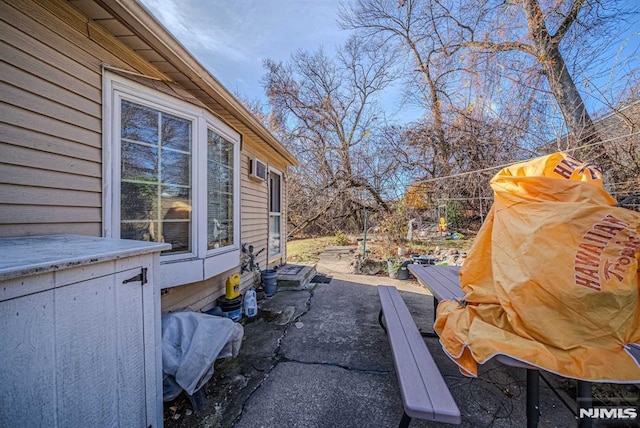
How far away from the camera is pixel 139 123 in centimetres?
230

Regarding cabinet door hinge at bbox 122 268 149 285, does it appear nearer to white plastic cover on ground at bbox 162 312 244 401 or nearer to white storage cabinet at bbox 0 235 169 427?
white storage cabinet at bbox 0 235 169 427

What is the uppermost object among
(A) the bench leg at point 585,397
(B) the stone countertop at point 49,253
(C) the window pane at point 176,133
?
(C) the window pane at point 176,133

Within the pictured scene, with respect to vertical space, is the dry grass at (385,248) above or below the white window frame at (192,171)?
below

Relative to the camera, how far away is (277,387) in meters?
2.12

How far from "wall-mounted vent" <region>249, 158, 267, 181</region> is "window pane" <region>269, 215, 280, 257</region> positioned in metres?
1.11

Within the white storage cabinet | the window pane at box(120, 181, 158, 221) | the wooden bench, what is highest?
the window pane at box(120, 181, 158, 221)

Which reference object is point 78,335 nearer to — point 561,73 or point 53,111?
point 53,111

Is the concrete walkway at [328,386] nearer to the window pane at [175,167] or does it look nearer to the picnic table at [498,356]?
the picnic table at [498,356]

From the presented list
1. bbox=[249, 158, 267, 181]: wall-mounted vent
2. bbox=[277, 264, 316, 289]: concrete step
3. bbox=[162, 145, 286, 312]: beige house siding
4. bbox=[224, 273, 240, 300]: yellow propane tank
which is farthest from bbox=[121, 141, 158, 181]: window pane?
bbox=[277, 264, 316, 289]: concrete step

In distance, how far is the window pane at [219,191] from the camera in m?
3.01

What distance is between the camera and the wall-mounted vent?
4457 millimetres

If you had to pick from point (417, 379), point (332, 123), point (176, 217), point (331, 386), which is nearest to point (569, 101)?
point (417, 379)

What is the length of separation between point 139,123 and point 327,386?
2.83m

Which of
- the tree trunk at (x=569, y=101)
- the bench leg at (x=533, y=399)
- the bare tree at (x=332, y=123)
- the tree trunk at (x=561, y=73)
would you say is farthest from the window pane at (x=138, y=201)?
the bare tree at (x=332, y=123)
